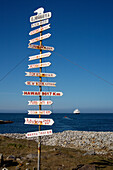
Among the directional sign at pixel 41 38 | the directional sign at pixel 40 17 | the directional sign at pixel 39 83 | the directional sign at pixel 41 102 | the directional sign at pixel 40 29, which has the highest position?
the directional sign at pixel 40 17

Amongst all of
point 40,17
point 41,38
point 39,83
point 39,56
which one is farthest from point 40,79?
point 40,17

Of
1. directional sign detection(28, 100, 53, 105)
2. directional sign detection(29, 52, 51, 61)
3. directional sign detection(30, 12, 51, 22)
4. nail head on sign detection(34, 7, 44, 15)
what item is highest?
nail head on sign detection(34, 7, 44, 15)

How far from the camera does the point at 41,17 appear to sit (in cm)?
959

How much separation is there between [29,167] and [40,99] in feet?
13.8

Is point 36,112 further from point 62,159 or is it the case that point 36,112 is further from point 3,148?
point 3,148

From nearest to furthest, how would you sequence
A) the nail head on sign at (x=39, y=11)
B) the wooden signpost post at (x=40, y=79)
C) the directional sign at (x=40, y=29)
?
1. the wooden signpost post at (x=40, y=79)
2. the directional sign at (x=40, y=29)
3. the nail head on sign at (x=39, y=11)

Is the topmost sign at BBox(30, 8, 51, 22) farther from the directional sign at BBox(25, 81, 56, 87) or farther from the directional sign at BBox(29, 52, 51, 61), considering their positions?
the directional sign at BBox(25, 81, 56, 87)

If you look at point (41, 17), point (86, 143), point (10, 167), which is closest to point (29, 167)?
point (10, 167)

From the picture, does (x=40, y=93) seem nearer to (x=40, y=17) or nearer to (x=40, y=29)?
(x=40, y=29)

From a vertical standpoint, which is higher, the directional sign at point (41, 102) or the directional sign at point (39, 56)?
the directional sign at point (39, 56)

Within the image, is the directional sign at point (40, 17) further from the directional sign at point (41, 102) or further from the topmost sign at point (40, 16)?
the directional sign at point (41, 102)

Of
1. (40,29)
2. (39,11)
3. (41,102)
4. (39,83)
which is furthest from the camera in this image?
(39,11)

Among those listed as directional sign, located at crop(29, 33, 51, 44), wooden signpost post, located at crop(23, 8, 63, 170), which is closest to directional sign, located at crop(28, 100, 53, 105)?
wooden signpost post, located at crop(23, 8, 63, 170)

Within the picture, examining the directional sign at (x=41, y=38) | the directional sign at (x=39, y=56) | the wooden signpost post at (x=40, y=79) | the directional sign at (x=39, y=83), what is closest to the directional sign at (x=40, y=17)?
the wooden signpost post at (x=40, y=79)
